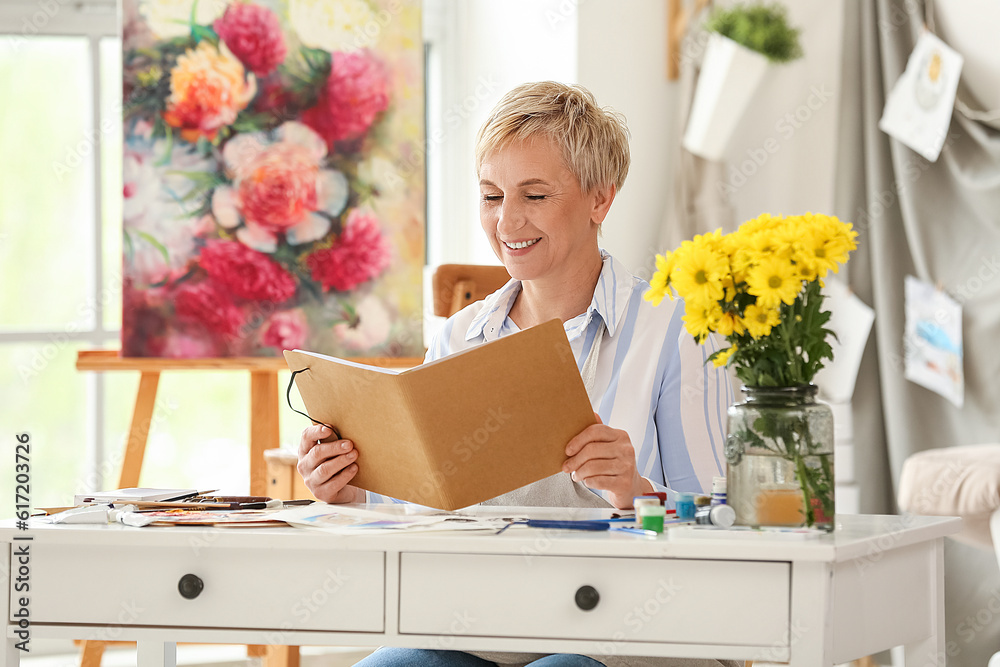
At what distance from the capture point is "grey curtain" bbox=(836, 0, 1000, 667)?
2.18m

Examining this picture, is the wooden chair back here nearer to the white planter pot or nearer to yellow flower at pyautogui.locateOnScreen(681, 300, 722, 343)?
the white planter pot

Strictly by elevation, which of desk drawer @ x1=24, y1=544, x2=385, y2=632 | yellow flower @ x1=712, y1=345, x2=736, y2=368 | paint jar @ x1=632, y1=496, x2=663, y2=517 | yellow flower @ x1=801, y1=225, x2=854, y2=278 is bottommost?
desk drawer @ x1=24, y1=544, x2=385, y2=632

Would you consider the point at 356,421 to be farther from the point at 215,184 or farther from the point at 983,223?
the point at 983,223

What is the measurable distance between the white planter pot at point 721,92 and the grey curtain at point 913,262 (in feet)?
0.94

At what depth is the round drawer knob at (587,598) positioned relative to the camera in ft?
2.93

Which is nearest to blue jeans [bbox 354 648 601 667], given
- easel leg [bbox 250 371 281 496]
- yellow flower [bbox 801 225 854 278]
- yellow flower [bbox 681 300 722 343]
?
yellow flower [bbox 681 300 722 343]

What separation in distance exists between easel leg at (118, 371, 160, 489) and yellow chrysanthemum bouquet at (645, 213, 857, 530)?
62.9 inches

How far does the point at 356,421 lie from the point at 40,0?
2832 millimetres

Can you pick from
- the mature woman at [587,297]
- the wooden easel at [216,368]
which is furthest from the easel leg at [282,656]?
the mature woman at [587,297]

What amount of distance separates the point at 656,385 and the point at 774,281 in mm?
421

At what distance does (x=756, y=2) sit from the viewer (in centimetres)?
264

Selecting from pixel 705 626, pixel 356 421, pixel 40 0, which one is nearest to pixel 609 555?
pixel 705 626

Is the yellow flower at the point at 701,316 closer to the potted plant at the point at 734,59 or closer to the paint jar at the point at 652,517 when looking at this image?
the paint jar at the point at 652,517

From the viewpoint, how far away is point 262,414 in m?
2.24
